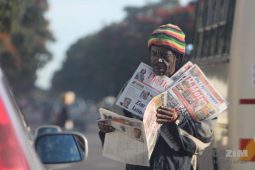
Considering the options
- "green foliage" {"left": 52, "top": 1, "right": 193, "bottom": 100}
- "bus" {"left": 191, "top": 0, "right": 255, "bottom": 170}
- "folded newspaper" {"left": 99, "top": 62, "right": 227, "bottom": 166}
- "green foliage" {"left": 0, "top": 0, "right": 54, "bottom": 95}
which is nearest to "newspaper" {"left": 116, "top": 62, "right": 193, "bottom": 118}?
"folded newspaper" {"left": 99, "top": 62, "right": 227, "bottom": 166}

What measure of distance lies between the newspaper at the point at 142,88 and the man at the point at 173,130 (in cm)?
5

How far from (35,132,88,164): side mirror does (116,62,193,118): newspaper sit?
46 centimetres

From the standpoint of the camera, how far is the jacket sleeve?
14.4ft

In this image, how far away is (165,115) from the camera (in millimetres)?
4270

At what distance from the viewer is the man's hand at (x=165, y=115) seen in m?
4.26

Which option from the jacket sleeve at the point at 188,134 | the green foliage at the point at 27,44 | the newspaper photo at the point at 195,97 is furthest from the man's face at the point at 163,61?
the green foliage at the point at 27,44

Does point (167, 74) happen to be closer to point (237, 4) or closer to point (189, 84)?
point (189, 84)

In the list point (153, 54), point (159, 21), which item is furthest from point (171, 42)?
point (159, 21)

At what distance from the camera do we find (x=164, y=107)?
4.29 meters

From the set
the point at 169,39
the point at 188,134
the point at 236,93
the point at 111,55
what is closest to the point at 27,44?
the point at 111,55

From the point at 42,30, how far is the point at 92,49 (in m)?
47.6

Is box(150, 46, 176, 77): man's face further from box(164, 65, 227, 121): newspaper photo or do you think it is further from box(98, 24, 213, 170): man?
box(164, 65, 227, 121): newspaper photo
